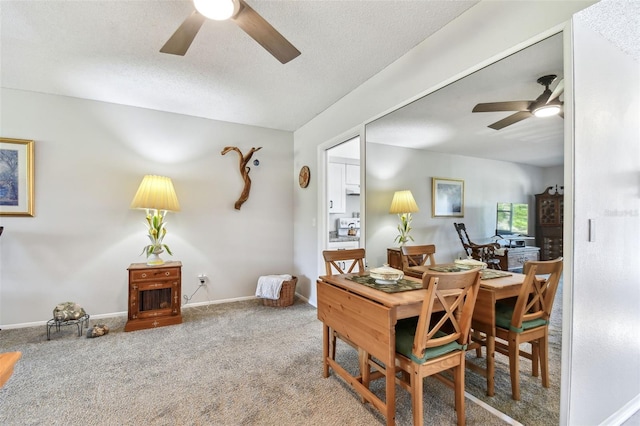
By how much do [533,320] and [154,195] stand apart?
3.51m

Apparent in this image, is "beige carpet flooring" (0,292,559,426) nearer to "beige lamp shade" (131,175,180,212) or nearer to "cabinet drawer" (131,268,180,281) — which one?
"cabinet drawer" (131,268,180,281)

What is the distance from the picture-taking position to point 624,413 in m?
1.67

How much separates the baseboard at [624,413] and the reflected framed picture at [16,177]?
16.7 feet

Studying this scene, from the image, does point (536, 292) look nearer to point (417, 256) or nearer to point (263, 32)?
point (417, 256)

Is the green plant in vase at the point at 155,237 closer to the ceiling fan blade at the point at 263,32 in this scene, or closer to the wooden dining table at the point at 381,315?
the wooden dining table at the point at 381,315

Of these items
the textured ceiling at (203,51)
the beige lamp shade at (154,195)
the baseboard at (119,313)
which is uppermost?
the textured ceiling at (203,51)

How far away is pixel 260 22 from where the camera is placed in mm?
1659

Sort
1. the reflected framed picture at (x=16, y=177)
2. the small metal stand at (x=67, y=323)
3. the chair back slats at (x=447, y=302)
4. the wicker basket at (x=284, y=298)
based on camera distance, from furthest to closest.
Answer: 1. the wicker basket at (x=284, y=298)
2. the reflected framed picture at (x=16, y=177)
3. the small metal stand at (x=67, y=323)
4. the chair back slats at (x=447, y=302)

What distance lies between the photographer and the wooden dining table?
1.51 meters

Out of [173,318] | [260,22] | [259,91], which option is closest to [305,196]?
[259,91]

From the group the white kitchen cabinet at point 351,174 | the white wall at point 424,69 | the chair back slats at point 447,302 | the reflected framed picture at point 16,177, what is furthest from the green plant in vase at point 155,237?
the chair back slats at point 447,302

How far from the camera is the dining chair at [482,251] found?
1.97 metres

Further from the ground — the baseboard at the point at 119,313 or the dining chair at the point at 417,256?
the dining chair at the point at 417,256

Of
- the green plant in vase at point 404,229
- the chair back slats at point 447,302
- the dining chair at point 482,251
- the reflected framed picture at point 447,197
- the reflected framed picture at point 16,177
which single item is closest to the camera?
the chair back slats at point 447,302
